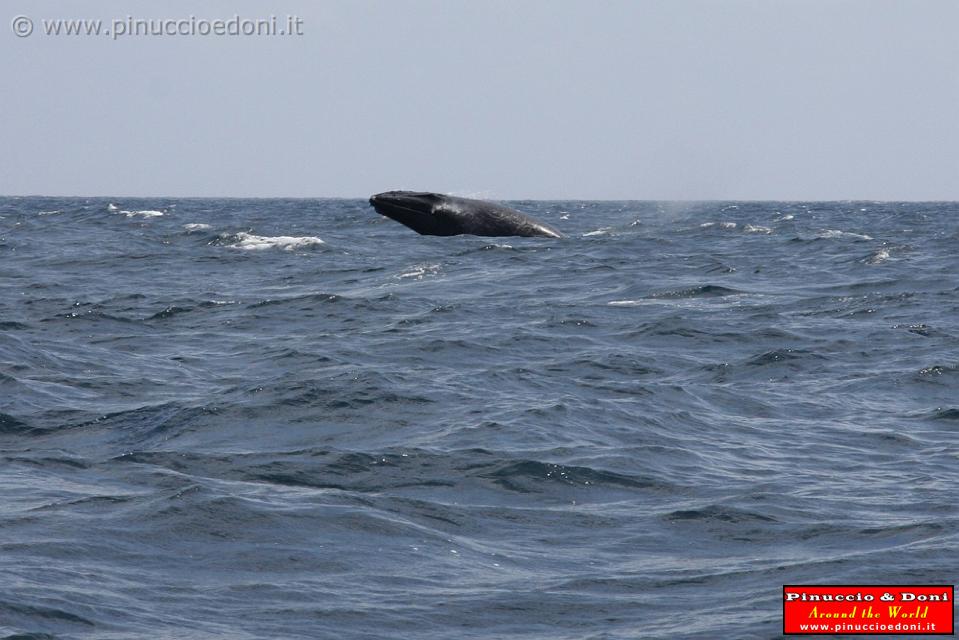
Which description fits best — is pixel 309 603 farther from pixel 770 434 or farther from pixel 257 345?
pixel 257 345

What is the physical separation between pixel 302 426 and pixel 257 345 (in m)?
6.10

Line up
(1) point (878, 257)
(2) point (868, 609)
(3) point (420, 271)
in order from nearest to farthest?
(2) point (868, 609) → (3) point (420, 271) → (1) point (878, 257)

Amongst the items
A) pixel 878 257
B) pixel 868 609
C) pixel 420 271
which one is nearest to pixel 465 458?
pixel 868 609

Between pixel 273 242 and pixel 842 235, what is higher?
pixel 842 235

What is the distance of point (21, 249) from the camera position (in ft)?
127

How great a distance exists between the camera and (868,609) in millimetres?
7578

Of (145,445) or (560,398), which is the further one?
(560,398)

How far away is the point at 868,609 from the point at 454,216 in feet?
92.4

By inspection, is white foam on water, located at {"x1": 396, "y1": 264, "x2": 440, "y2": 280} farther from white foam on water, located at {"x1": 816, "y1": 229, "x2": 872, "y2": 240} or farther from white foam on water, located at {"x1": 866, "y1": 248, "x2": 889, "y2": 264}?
white foam on water, located at {"x1": 816, "y1": 229, "x2": 872, "y2": 240}

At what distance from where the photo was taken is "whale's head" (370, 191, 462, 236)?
31619mm

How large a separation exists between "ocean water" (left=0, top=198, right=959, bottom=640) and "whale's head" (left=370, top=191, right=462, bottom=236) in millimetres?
5952

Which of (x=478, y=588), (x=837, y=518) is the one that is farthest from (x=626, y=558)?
(x=837, y=518)

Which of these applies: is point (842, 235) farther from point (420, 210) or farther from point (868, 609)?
point (868, 609)

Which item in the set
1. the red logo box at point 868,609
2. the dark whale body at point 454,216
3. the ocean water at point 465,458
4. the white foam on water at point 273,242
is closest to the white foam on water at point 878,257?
the ocean water at point 465,458
